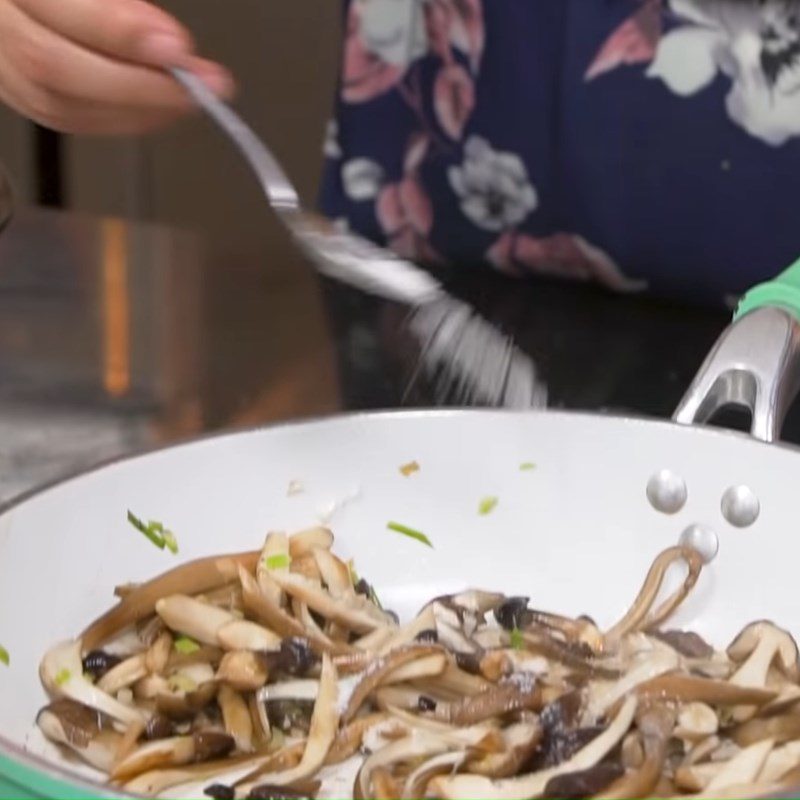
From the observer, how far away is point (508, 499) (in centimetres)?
66

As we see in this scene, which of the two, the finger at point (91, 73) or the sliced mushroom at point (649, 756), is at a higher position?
the finger at point (91, 73)

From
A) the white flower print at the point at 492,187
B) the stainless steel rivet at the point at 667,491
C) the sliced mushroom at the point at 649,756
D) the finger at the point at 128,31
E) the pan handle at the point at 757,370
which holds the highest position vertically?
the finger at the point at 128,31

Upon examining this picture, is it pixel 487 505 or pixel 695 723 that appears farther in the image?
pixel 487 505

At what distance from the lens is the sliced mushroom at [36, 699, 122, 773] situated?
1.68 feet

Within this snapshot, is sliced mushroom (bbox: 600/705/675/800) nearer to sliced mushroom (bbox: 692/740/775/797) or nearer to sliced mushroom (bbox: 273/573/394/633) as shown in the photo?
sliced mushroom (bbox: 692/740/775/797)

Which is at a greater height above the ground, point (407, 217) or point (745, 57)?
point (745, 57)

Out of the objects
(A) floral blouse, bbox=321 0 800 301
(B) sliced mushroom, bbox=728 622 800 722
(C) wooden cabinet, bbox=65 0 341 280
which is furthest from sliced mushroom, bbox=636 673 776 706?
(C) wooden cabinet, bbox=65 0 341 280

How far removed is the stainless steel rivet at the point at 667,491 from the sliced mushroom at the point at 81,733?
0.79ft

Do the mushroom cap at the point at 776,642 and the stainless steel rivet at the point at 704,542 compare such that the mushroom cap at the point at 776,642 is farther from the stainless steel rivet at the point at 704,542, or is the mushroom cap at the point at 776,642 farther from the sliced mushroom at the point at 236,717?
the sliced mushroom at the point at 236,717

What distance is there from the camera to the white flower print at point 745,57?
0.89 meters

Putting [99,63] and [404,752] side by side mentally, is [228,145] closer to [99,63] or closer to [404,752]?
[99,63]

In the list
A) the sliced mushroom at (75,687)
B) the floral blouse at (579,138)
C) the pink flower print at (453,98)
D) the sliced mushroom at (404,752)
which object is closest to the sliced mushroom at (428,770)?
the sliced mushroom at (404,752)

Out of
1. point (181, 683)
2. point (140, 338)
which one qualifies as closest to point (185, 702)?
point (181, 683)

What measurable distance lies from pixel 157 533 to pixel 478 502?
0.44ft
